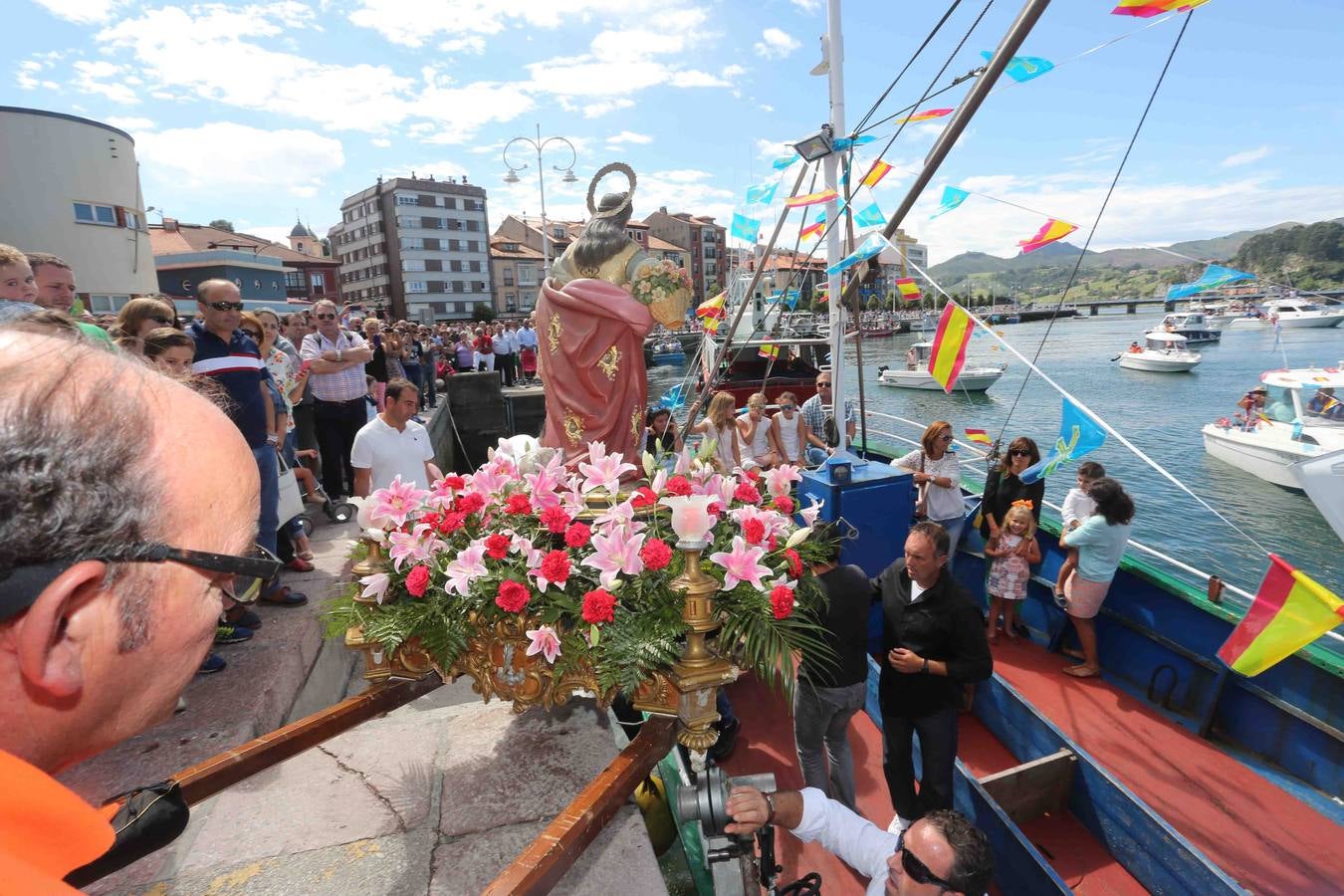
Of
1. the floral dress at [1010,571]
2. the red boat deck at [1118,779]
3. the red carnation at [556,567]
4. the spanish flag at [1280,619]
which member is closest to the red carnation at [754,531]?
the red carnation at [556,567]

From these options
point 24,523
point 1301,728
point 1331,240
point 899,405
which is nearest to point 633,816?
point 24,523

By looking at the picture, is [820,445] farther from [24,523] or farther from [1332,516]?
[24,523]

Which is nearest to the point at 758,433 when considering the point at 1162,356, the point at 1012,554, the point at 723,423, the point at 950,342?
the point at 723,423

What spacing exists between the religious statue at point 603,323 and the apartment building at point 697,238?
229 ft

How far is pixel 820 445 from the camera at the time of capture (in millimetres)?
7934

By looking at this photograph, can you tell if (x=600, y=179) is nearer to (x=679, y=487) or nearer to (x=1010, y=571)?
(x=679, y=487)

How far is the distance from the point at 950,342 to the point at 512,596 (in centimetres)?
454

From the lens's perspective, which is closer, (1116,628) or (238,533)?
(238,533)

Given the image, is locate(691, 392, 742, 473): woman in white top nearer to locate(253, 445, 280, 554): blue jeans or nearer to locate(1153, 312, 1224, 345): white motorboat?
locate(253, 445, 280, 554): blue jeans

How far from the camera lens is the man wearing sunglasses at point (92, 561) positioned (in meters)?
0.57

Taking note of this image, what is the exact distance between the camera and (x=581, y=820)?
65.8 inches

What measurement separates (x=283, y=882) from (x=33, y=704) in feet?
6.06

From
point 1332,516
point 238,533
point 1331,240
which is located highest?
point 1331,240

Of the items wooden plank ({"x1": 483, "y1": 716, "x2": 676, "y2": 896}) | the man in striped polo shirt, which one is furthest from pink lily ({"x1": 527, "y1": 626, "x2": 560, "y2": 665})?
the man in striped polo shirt
